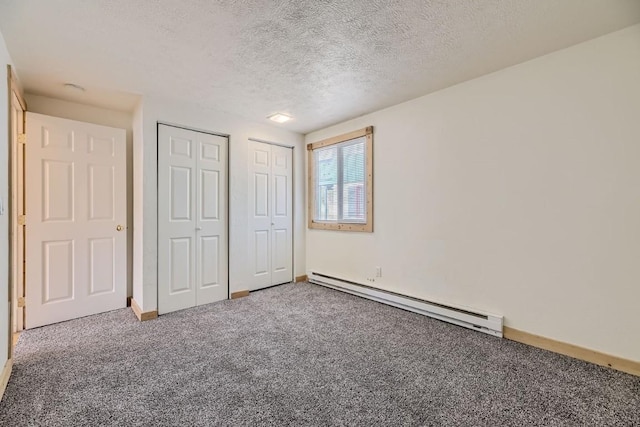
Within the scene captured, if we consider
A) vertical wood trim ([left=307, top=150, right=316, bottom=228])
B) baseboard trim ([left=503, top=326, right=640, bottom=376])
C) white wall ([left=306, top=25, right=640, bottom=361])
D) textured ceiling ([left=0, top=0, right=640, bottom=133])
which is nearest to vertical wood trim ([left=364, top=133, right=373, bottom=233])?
white wall ([left=306, top=25, right=640, bottom=361])

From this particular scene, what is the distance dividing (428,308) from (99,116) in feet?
14.4

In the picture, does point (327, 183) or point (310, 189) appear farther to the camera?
point (310, 189)

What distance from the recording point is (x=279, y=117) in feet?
12.4

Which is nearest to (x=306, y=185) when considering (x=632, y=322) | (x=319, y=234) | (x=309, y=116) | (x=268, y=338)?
(x=319, y=234)

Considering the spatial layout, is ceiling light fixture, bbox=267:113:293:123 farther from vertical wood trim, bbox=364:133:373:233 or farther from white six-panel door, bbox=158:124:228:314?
vertical wood trim, bbox=364:133:373:233

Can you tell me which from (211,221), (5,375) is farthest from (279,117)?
(5,375)

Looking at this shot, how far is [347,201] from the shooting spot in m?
4.00

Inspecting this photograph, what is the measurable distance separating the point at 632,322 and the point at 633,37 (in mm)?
1991

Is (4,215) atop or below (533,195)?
below

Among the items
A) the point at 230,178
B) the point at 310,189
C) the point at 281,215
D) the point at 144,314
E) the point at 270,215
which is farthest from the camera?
the point at 310,189

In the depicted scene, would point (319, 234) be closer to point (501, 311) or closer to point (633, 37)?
point (501, 311)

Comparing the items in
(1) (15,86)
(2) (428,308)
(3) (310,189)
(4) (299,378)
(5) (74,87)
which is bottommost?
(4) (299,378)

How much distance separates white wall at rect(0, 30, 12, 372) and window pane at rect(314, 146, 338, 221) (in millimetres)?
3250

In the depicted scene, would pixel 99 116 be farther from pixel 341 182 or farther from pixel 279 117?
pixel 341 182
